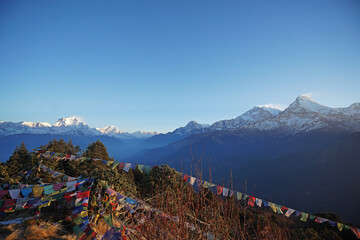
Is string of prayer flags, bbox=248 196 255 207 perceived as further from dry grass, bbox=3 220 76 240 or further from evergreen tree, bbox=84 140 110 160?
evergreen tree, bbox=84 140 110 160

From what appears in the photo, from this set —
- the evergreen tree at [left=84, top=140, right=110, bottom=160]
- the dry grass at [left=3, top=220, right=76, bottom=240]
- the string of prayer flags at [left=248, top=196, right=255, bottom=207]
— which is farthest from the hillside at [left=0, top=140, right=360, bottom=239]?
the evergreen tree at [left=84, top=140, right=110, bottom=160]

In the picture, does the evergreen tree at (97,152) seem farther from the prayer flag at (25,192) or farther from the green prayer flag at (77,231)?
the green prayer flag at (77,231)

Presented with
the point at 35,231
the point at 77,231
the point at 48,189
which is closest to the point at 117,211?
the point at 77,231

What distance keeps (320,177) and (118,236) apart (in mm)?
234544

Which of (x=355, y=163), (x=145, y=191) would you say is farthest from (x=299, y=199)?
(x=145, y=191)

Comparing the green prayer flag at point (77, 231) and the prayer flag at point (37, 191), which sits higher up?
the prayer flag at point (37, 191)

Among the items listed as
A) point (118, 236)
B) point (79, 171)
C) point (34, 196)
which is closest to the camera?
point (118, 236)

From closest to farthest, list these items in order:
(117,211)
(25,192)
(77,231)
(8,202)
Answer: (8,202) → (77,231) → (25,192) → (117,211)

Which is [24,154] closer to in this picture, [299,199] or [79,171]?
[79,171]

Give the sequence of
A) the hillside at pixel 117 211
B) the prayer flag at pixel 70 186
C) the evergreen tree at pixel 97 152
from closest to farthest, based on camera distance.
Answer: the hillside at pixel 117 211
the prayer flag at pixel 70 186
the evergreen tree at pixel 97 152

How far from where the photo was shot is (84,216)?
534 centimetres

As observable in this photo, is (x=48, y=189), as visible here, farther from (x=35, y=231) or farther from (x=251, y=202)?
(x=251, y=202)

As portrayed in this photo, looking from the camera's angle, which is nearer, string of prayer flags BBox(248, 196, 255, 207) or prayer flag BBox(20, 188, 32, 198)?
prayer flag BBox(20, 188, 32, 198)

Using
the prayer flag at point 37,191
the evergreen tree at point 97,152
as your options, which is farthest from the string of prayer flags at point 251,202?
the evergreen tree at point 97,152
